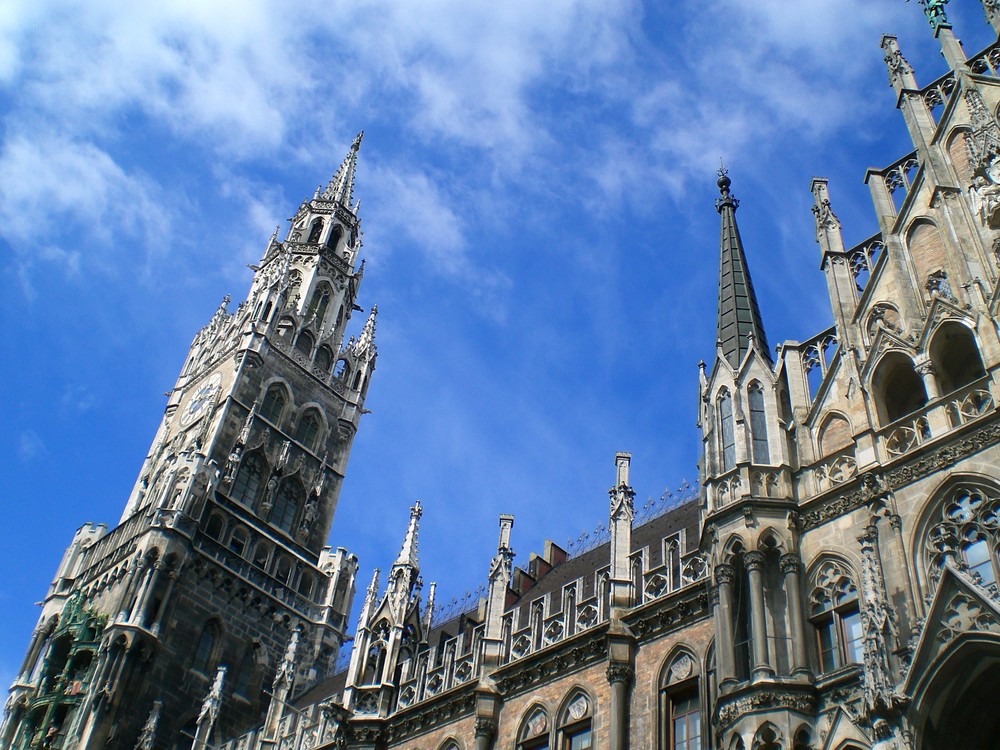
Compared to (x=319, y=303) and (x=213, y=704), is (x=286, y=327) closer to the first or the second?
(x=319, y=303)

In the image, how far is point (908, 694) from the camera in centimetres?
1513

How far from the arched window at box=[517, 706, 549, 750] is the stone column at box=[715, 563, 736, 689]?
6.21 m

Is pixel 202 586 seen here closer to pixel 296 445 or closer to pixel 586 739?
pixel 296 445

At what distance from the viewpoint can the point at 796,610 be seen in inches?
704

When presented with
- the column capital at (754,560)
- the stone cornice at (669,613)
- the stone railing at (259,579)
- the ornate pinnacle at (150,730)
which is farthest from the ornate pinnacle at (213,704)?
the column capital at (754,560)

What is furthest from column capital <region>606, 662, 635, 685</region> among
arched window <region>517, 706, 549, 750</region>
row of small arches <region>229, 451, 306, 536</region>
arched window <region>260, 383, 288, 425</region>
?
arched window <region>260, 383, 288, 425</region>

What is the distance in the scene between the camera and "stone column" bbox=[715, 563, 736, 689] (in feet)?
58.5

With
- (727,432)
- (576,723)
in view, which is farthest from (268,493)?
(727,432)

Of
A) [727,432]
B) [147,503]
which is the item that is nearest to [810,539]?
[727,432]

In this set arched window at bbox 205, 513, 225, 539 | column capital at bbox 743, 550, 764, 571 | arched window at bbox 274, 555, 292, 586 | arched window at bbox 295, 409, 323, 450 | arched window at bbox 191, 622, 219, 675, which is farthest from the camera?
arched window at bbox 295, 409, 323, 450

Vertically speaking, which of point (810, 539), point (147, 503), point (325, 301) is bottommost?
point (810, 539)

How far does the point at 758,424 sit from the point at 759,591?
4.04 meters

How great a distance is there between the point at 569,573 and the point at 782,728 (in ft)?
50.8

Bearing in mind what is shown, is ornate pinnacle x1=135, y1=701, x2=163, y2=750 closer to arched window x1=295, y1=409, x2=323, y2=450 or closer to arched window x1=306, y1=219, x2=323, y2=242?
arched window x1=295, y1=409, x2=323, y2=450
